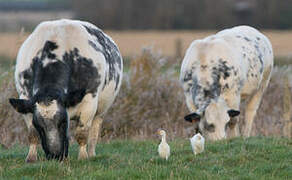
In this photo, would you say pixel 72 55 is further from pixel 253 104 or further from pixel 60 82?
pixel 253 104

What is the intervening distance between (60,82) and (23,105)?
582 millimetres

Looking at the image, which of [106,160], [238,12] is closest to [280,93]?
[106,160]

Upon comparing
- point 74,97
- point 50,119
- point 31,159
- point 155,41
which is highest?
point 74,97

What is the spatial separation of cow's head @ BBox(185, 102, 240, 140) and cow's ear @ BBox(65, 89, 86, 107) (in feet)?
10.8

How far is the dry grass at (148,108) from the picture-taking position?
14.9 m

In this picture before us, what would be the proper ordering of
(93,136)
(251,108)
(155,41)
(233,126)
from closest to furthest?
(93,136)
(233,126)
(251,108)
(155,41)

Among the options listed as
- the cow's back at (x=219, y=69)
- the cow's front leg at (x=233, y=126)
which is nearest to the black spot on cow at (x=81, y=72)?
the cow's back at (x=219, y=69)

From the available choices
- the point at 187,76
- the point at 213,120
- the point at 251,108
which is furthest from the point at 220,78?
the point at 251,108

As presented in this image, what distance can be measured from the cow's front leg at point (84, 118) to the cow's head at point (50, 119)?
0.60m

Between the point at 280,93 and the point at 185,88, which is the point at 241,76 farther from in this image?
the point at 280,93

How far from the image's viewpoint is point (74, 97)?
970 cm

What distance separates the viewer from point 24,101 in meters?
9.45

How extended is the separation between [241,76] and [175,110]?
3.36 meters

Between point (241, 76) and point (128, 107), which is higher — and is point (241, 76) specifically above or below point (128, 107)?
above
